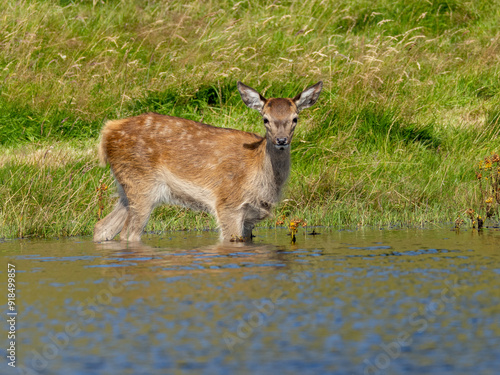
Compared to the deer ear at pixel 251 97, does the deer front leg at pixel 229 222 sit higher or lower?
lower

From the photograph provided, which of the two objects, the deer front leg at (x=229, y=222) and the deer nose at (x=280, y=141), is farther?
the deer front leg at (x=229, y=222)

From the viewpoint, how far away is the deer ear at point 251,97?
944cm

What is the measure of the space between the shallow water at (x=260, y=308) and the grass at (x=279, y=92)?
2.15 metres

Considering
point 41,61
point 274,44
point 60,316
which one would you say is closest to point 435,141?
point 274,44

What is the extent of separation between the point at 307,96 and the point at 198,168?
1.41 meters

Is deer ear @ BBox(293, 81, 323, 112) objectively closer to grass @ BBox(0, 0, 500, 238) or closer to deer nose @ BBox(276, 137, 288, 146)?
deer nose @ BBox(276, 137, 288, 146)

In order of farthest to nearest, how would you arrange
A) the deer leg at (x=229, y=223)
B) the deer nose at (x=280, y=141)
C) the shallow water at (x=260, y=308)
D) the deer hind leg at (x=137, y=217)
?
the deer hind leg at (x=137, y=217), the deer leg at (x=229, y=223), the deer nose at (x=280, y=141), the shallow water at (x=260, y=308)

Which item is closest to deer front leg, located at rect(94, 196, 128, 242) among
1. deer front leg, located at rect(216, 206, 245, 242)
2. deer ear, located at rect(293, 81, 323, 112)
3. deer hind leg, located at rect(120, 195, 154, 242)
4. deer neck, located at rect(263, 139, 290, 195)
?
deer hind leg, located at rect(120, 195, 154, 242)

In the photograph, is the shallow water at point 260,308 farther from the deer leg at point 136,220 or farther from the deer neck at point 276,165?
the deer leg at point 136,220

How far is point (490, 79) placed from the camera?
14.1 m

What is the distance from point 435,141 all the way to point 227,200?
4.22m

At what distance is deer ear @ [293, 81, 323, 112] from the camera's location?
9477 millimetres

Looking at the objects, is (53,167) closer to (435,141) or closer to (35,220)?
(35,220)

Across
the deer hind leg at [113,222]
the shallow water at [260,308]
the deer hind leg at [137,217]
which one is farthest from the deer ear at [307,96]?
the deer hind leg at [113,222]
